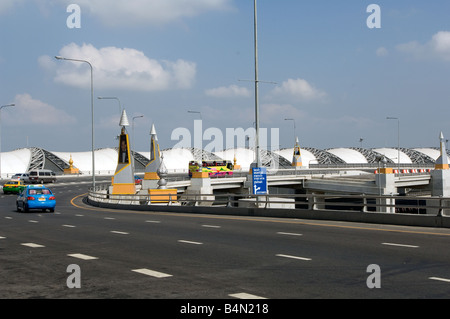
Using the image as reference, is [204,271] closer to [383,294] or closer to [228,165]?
[383,294]

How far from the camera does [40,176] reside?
79500mm

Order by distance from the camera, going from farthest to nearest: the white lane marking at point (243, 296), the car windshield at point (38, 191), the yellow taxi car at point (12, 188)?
the yellow taxi car at point (12, 188)
the car windshield at point (38, 191)
the white lane marking at point (243, 296)

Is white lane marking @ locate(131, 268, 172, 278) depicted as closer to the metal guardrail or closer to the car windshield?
the metal guardrail

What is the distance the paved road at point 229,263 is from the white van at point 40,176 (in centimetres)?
6141

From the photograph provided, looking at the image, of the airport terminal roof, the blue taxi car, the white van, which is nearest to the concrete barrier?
the blue taxi car

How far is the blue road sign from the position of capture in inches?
1106

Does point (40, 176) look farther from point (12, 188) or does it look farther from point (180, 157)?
point (180, 157)

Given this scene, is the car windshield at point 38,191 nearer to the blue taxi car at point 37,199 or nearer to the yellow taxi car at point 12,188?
the blue taxi car at point 37,199

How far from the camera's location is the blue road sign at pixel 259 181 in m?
28.1

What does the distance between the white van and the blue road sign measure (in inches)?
2219

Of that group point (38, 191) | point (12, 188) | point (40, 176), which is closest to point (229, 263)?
point (38, 191)

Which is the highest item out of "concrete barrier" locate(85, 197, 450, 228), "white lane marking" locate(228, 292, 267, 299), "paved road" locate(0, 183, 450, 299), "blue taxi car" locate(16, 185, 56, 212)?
"blue taxi car" locate(16, 185, 56, 212)

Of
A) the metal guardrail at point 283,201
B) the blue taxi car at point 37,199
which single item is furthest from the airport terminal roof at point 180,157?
the blue taxi car at point 37,199

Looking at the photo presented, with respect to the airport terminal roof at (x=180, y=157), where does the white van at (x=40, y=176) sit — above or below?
below
